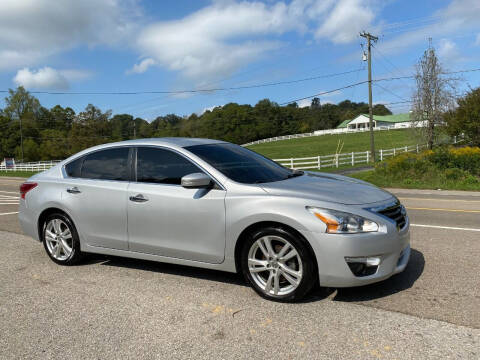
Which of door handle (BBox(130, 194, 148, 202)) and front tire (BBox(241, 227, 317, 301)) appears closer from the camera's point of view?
front tire (BBox(241, 227, 317, 301))

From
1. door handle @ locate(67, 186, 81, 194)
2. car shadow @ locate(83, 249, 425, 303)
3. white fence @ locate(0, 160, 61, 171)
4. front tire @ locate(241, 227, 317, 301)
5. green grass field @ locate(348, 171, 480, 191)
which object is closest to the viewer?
front tire @ locate(241, 227, 317, 301)

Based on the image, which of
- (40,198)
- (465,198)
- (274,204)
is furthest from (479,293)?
(465,198)

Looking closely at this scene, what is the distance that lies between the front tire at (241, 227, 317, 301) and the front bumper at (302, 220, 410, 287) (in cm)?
11

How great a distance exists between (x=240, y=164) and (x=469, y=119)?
2410 centimetres

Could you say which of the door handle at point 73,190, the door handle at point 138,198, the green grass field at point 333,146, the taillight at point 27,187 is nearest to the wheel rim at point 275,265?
the door handle at point 138,198

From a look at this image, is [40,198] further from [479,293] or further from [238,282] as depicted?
[479,293]

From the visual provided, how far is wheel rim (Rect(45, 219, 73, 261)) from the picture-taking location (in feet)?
17.7

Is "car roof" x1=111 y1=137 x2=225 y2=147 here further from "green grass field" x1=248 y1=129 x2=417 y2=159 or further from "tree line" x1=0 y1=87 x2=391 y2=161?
"tree line" x1=0 y1=87 x2=391 y2=161

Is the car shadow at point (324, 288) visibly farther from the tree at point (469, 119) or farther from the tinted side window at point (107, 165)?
the tree at point (469, 119)

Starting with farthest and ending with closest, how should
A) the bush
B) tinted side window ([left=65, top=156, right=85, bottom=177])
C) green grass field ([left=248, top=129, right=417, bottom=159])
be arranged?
green grass field ([left=248, top=129, right=417, bottom=159]) → the bush → tinted side window ([left=65, top=156, right=85, bottom=177])

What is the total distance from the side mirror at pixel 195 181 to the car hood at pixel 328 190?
22.5 inches

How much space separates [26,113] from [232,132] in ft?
178

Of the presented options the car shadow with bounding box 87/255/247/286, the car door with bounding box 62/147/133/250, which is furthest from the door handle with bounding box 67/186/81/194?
the car shadow with bounding box 87/255/247/286

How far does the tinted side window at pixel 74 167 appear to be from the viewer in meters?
5.48
